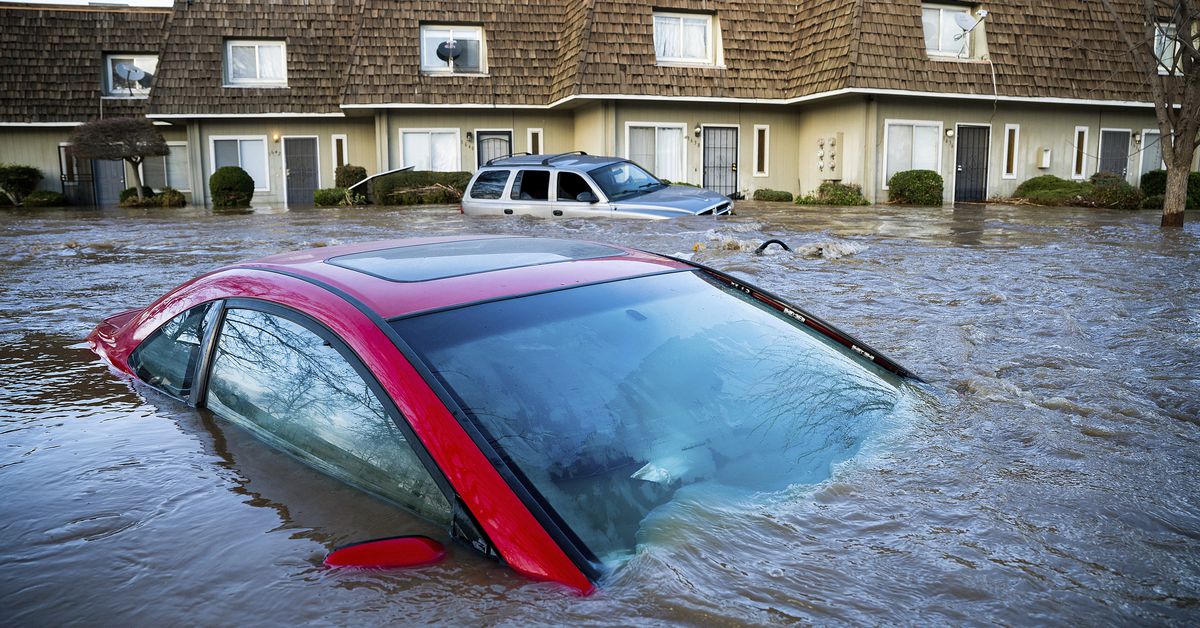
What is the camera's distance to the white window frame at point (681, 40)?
2422 cm

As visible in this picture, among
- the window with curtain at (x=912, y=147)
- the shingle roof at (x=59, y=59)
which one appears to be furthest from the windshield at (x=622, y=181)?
the shingle roof at (x=59, y=59)

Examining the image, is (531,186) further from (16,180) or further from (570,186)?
(16,180)

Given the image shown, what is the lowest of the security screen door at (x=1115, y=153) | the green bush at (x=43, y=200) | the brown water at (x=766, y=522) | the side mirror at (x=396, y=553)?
the brown water at (x=766, y=522)

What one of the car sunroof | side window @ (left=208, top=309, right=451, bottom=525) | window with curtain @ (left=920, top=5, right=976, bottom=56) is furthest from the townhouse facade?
side window @ (left=208, top=309, right=451, bottom=525)

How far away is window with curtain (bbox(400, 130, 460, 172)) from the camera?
2636 centimetres

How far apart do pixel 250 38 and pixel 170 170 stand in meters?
6.45

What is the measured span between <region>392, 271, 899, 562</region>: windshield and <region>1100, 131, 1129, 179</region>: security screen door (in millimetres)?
26052

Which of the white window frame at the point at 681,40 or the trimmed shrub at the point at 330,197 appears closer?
the white window frame at the point at 681,40

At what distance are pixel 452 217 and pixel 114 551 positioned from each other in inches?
627

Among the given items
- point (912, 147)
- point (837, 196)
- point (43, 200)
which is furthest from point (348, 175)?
point (912, 147)

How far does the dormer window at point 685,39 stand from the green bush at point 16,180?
67.8ft

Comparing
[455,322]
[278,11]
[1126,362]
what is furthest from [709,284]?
[278,11]

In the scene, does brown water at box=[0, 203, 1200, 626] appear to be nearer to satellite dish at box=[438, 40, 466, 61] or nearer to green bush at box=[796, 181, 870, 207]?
green bush at box=[796, 181, 870, 207]

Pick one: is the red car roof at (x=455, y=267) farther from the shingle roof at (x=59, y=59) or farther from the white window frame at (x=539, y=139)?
the shingle roof at (x=59, y=59)
